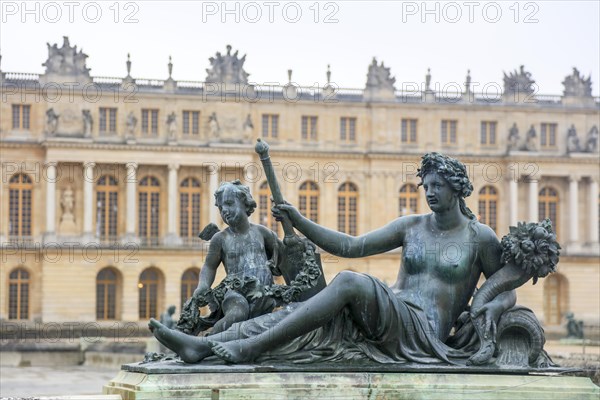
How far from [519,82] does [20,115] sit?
25.6 meters

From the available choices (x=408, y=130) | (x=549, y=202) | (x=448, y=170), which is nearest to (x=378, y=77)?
(x=408, y=130)

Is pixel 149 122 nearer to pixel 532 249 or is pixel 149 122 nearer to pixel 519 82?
pixel 519 82

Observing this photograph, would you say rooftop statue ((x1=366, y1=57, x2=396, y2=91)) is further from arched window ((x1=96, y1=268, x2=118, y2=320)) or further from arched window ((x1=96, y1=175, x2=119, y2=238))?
arched window ((x1=96, y1=268, x2=118, y2=320))

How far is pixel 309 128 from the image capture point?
223ft

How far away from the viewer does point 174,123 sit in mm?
66000

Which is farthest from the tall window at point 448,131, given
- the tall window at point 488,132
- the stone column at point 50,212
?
the stone column at point 50,212

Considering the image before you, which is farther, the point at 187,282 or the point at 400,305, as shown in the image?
the point at 187,282

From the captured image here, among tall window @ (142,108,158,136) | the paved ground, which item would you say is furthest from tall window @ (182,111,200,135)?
the paved ground

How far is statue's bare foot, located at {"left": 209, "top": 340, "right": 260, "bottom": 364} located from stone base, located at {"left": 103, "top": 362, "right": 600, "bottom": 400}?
0.34 ft

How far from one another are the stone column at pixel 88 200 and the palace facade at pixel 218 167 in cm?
8

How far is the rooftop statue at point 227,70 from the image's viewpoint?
6581 centimetres

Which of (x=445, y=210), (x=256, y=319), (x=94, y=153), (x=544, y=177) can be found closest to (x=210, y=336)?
(x=256, y=319)

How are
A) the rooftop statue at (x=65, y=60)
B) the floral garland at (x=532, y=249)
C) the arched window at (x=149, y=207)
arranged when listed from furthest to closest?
the arched window at (x=149, y=207)
the rooftop statue at (x=65, y=60)
the floral garland at (x=532, y=249)

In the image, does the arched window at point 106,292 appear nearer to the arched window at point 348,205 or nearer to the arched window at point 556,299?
the arched window at point 348,205
